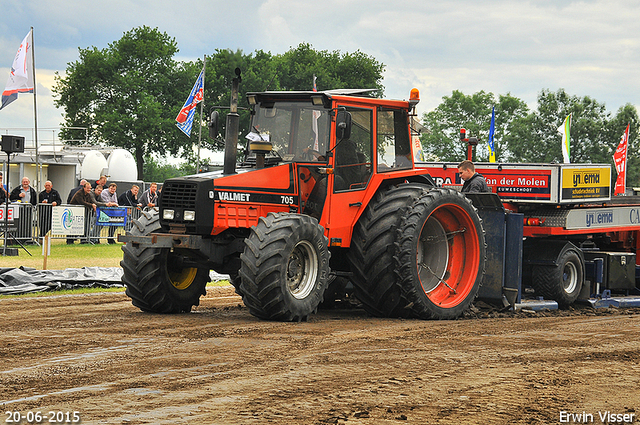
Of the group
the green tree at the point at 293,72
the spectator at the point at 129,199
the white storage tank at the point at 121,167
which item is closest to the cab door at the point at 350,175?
the spectator at the point at 129,199

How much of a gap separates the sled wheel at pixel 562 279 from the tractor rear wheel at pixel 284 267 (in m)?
4.38

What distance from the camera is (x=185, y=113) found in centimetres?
2509

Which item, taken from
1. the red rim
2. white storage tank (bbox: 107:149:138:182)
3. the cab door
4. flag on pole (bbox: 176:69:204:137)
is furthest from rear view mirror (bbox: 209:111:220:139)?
white storage tank (bbox: 107:149:138:182)

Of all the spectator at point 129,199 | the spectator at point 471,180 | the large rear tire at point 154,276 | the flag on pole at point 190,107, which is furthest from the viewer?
the flag on pole at point 190,107

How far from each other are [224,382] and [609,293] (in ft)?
28.3

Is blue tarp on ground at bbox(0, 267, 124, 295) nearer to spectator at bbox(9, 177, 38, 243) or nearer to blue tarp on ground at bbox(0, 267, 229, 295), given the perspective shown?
blue tarp on ground at bbox(0, 267, 229, 295)

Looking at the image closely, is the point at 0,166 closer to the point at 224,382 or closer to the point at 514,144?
the point at 224,382

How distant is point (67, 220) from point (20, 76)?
12.8 feet

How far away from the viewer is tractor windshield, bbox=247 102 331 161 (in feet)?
29.8

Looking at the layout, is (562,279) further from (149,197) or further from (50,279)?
(149,197)

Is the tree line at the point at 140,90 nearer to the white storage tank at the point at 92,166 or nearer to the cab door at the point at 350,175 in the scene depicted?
the white storage tank at the point at 92,166

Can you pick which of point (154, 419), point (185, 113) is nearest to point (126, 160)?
point (185, 113)

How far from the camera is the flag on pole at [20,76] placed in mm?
19281

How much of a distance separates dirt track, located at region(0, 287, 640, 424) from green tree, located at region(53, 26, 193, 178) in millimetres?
46636
